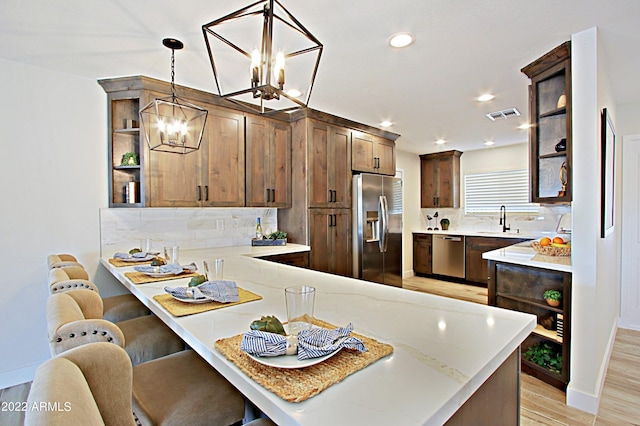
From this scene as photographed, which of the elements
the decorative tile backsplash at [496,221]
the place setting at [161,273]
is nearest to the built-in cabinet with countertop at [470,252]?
the decorative tile backsplash at [496,221]

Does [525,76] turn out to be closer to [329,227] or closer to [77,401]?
[329,227]

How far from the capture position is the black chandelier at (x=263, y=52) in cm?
134

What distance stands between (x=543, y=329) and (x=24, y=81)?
4563mm

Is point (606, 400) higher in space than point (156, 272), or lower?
lower

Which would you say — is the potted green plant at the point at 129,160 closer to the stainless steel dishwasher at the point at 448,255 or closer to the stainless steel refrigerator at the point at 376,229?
the stainless steel refrigerator at the point at 376,229

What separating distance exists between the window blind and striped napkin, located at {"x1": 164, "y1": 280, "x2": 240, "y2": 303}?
5.74 meters

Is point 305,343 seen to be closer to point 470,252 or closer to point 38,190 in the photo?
point 38,190

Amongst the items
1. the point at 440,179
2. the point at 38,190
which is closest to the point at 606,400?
the point at 38,190

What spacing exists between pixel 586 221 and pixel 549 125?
0.87 meters

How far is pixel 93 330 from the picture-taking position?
967mm

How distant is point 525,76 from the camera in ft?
9.32

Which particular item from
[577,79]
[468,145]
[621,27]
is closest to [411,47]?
[577,79]

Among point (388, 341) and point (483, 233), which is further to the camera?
point (483, 233)

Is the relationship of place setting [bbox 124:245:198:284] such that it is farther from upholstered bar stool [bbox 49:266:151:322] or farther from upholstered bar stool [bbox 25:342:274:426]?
upholstered bar stool [bbox 25:342:274:426]
